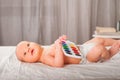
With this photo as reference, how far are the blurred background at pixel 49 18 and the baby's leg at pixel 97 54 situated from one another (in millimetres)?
1201

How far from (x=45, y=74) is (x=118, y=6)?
1.81 meters

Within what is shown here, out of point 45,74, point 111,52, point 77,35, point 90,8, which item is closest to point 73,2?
point 90,8

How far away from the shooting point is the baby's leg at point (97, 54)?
4.33ft

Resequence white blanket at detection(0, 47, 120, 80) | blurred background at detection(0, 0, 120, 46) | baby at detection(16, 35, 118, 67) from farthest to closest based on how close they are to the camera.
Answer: blurred background at detection(0, 0, 120, 46), baby at detection(16, 35, 118, 67), white blanket at detection(0, 47, 120, 80)

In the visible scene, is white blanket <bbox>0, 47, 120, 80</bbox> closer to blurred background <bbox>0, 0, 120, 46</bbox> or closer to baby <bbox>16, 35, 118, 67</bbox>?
baby <bbox>16, 35, 118, 67</bbox>

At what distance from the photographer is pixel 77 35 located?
8.47 ft

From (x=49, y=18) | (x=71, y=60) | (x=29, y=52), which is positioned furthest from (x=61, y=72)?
(x=49, y=18)

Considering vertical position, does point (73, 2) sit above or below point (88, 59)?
above

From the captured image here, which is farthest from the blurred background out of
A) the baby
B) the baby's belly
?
the baby's belly

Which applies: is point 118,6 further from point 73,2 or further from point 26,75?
point 26,75

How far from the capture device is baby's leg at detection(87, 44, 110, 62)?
1320mm

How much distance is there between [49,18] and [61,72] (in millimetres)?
1532

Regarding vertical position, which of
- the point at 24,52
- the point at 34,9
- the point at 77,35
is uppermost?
the point at 34,9

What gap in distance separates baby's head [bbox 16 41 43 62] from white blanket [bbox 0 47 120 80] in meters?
0.09
